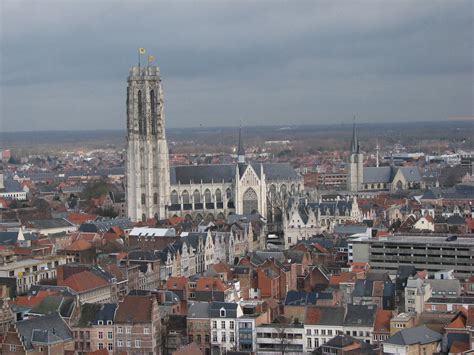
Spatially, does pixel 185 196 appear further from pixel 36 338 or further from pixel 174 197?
pixel 36 338

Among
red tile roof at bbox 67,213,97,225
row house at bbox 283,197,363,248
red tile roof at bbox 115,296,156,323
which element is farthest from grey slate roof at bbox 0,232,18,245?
red tile roof at bbox 115,296,156,323

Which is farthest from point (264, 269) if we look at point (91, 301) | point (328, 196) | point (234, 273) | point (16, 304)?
point (328, 196)

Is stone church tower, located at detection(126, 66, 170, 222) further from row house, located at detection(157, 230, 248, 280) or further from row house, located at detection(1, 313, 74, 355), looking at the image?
row house, located at detection(1, 313, 74, 355)

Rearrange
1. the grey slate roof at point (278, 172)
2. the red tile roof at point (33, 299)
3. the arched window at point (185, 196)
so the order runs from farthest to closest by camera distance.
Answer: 1. the grey slate roof at point (278, 172)
2. the arched window at point (185, 196)
3. the red tile roof at point (33, 299)

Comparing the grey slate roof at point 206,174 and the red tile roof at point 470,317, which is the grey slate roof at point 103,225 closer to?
the grey slate roof at point 206,174

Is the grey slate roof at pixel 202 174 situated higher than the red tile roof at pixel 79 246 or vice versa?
the grey slate roof at pixel 202 174

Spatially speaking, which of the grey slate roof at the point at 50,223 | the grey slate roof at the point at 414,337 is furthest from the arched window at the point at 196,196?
the grey slate roof at the point at 414,337
